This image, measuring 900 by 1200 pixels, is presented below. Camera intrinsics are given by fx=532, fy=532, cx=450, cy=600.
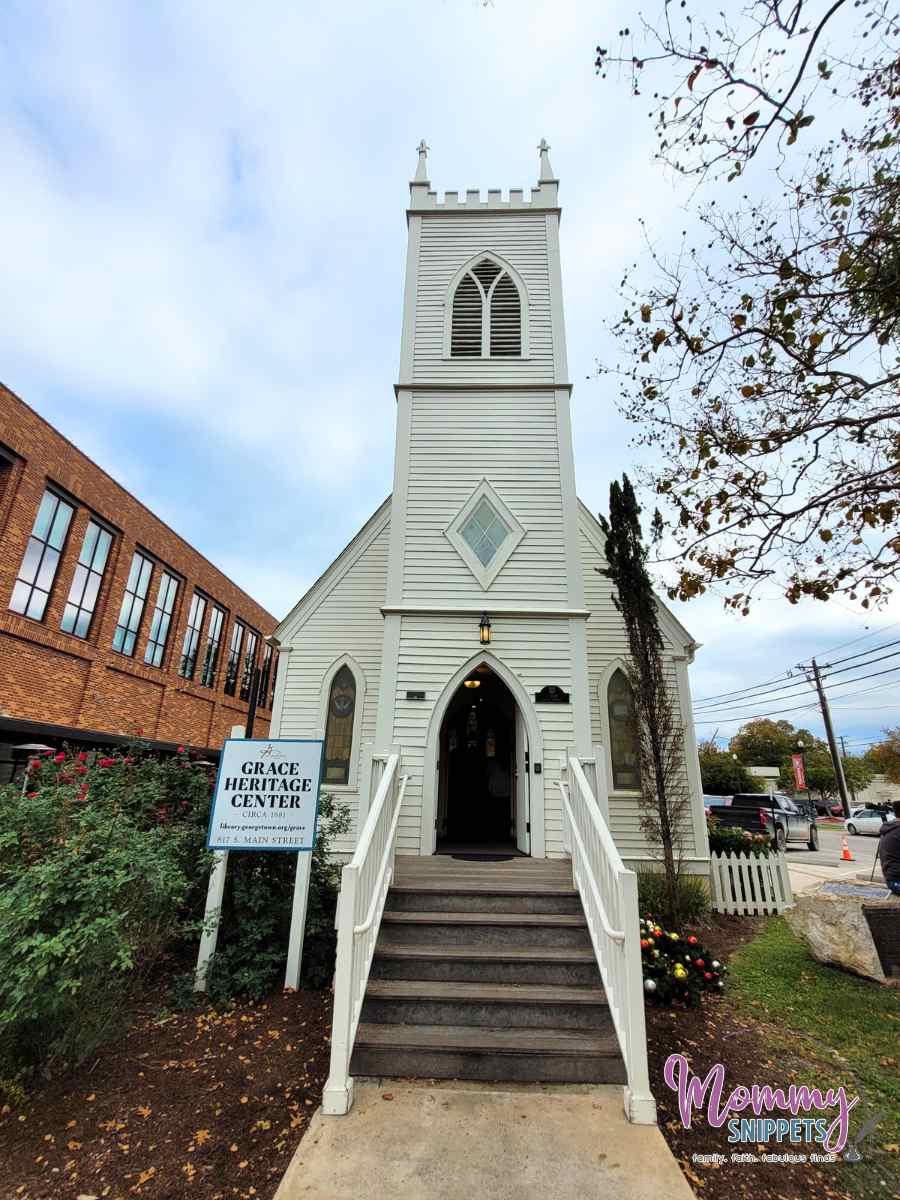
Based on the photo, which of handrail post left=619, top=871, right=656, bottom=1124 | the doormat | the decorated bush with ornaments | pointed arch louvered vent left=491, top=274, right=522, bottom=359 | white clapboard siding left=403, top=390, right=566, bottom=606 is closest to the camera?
handrail post left=619, top=871, right=656, bottom=1124

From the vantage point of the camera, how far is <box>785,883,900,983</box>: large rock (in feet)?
18.5

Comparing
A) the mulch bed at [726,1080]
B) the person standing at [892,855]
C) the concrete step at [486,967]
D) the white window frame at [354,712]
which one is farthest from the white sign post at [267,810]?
the person standing at [892,855]

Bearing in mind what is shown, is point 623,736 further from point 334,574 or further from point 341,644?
point 334,574

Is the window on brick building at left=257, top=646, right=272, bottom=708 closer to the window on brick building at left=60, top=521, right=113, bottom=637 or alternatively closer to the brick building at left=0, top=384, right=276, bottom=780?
the brick building at left=0, top=384, right=276, bottom=780

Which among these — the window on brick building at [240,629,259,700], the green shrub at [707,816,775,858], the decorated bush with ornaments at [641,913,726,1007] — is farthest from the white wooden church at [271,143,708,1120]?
the window on brick building at [240,629,259,700]

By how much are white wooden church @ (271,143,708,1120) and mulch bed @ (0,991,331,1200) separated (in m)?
0.46

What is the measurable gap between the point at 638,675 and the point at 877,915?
3.89m

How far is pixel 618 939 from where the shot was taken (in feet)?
11.5

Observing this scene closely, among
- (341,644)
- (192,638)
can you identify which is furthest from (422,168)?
(192,638)

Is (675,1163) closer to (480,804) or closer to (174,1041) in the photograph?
(174,1041)

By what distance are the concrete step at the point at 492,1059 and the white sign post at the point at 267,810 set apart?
66.6 inches

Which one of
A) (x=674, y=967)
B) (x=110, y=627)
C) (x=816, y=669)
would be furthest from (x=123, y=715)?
(x=816, y=669)

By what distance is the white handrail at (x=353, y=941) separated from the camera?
3.18 metres

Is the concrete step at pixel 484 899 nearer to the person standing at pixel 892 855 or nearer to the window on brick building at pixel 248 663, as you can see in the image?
the person standing at pixel 892 855
